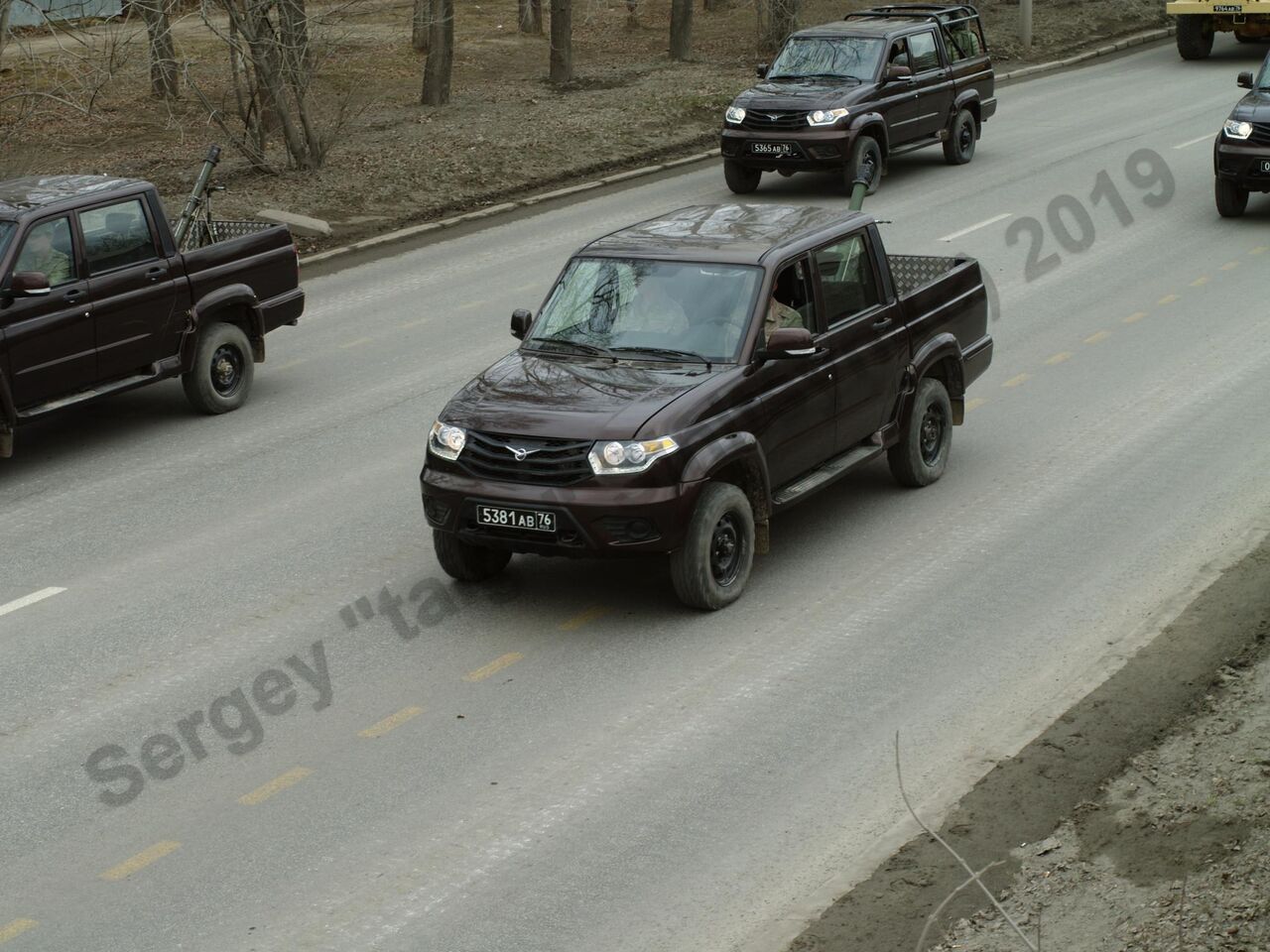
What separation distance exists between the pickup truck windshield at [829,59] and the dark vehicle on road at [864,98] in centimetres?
1

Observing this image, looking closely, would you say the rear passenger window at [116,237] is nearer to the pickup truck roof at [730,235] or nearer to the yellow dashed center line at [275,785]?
the pickup truck roof at [730,235]

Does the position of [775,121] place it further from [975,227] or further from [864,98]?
[975,227]

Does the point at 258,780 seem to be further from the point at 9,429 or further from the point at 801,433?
the point at 9,429

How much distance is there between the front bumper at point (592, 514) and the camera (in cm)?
894

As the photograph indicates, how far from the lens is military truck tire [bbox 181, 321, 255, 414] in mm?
13859

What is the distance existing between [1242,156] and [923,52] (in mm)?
5585

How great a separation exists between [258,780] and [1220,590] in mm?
5246

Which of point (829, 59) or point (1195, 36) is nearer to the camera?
point (829, 59)

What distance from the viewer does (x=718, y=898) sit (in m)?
6.62

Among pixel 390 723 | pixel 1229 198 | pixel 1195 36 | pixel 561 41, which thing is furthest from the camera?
pixel 1195 36

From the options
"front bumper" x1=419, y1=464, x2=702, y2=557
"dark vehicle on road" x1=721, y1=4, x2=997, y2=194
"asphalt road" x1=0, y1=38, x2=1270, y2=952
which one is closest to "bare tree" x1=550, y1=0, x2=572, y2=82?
"dark vehicle on road" x1=721, y1=4, x2=997, y2=194

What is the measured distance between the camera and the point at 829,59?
22516 millimetres

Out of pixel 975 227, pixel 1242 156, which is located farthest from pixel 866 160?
pixel 1242 156

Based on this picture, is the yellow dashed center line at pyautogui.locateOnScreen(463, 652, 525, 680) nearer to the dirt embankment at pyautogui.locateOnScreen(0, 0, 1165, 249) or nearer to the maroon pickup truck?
the maroon pickup truck
